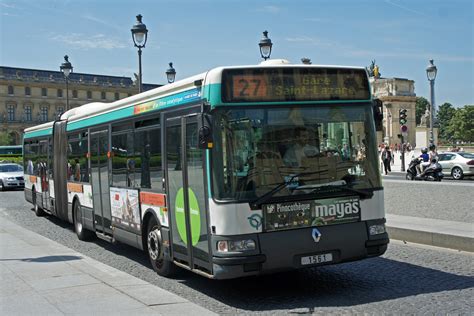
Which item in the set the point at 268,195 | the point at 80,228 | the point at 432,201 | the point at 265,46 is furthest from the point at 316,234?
the point at 265,46

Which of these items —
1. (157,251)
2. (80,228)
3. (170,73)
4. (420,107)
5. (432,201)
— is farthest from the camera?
(420,107)

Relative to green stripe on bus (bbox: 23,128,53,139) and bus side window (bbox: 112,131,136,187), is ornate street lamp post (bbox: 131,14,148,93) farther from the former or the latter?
bus side window (bbox: 112,131,136,187)

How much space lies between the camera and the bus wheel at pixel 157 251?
29.0ft

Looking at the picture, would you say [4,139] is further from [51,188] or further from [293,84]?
[293,84]

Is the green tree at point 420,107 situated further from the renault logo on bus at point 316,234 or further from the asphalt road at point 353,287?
the renault logo on bus at point 316,234

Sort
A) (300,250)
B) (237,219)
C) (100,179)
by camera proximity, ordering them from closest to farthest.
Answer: (237,219) < (300,250) < (100,179)

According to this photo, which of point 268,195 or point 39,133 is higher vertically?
point 39,133

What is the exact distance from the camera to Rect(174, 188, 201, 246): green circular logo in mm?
7598

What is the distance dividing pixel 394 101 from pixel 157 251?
262ft

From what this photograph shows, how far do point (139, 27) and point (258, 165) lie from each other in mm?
12485

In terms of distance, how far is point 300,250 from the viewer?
7242mm

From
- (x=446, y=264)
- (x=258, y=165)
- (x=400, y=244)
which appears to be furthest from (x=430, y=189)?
(x=258, y=165)

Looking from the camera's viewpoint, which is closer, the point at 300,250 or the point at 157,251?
the point at 300,250

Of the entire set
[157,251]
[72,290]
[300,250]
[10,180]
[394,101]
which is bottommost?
[72,290]
